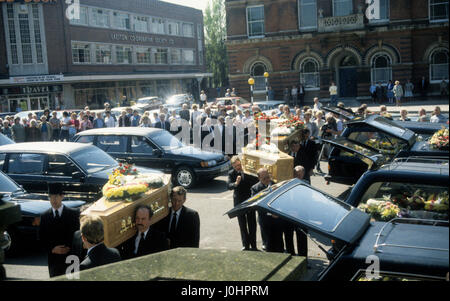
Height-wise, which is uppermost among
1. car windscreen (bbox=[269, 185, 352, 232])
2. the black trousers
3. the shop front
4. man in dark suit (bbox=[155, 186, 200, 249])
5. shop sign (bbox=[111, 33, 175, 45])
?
shop sign (bbox=[111, 33, 175, 45])

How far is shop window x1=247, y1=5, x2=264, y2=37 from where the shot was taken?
37.3 metres

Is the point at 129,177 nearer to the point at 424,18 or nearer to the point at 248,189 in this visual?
the point at 248,189

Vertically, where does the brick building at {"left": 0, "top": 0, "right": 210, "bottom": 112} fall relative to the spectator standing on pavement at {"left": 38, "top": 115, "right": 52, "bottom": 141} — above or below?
above

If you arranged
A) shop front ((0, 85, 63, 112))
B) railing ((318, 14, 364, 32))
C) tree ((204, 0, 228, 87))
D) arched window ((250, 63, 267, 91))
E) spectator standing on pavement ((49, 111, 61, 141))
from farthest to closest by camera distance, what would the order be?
tree ((204, 0, 228, 87))
shop front ((0, 85, 63, 112))
arched window ((250, 63, 267, 91))
railing ((318, 14, 364, 32))
spectator standing on pavement ((49, 111, 61, 141))

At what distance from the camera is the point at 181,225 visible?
6.14 metres

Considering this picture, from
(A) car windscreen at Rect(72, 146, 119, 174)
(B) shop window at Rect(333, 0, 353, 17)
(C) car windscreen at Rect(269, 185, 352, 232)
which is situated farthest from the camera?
(B) shop window at Rect(333, 0, 353, 17)

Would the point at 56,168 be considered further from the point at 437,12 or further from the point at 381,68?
the point at 437,12

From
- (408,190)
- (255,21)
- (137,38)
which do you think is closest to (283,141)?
(408,190)

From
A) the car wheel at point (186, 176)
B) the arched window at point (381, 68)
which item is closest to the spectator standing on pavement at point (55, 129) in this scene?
the car wheel at point (186, 176)

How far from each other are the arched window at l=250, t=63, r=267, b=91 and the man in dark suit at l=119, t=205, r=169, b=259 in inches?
1308

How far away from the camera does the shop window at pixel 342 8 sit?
35062mm

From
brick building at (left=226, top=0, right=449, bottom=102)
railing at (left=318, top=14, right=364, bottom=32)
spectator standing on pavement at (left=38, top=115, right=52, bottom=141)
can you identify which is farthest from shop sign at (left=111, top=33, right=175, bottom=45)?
spectator standing on pavement at (left=38, top=115, right=52, bottom=141)

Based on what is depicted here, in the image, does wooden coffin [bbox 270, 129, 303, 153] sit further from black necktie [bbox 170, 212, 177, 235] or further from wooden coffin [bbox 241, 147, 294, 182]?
black necktie [bbox 170, 212, 177, 235]
